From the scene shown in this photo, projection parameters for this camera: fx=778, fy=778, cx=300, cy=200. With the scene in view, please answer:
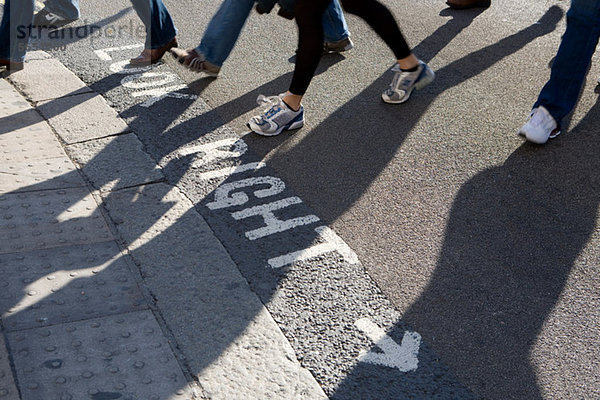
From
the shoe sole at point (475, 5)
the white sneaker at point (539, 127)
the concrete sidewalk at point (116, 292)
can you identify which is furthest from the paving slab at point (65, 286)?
the shoe sole at point (475, 5)

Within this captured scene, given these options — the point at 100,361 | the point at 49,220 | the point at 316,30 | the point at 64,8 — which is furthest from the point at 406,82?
the point at 64,8

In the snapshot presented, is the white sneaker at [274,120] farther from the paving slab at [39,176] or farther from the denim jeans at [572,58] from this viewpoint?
the denim jeans at [572,58]

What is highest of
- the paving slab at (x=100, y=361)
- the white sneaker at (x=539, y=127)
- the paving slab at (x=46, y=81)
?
the white sneaker at (x=539, y=127)

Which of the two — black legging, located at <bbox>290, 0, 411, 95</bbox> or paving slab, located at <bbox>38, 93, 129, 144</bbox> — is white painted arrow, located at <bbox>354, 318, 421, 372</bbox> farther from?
paving slab, located at <bbox>38, 93, 129, 144</bbox>

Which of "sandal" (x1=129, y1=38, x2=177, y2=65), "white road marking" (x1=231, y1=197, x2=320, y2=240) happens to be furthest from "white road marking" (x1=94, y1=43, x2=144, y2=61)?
"white road marking" (x1=231, y1=197, x2=320, y2=240)

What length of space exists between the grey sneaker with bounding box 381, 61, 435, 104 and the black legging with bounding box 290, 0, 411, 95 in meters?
0.13

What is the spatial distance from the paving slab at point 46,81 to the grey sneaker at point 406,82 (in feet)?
6.70

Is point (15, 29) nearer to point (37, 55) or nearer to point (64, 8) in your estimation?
point (37, 55)

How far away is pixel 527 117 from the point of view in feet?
15.7

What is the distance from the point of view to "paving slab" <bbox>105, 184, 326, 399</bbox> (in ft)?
8.89

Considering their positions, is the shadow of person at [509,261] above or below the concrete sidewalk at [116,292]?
above

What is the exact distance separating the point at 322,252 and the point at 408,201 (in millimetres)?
660

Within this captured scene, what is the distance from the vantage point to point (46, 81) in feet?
17.8

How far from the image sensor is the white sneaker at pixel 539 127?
4324 millimetres
